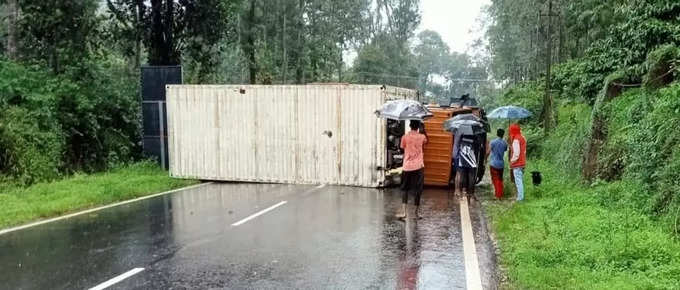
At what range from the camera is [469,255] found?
296 inches

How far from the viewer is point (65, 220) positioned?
10.1 metres

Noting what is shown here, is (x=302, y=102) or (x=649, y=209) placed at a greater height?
(x=302, y=102)

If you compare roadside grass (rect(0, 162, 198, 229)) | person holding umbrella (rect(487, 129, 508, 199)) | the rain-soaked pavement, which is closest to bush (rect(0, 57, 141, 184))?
roadside grass (rect(0, 162, 198, 229))

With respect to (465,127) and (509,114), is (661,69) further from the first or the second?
(509,114)

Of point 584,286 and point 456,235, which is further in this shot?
point 456,235

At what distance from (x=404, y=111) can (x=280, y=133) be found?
168 inches

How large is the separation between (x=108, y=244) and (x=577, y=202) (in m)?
7.66

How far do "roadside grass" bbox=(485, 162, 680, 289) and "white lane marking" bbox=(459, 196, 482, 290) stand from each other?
336mm

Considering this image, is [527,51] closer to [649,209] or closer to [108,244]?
[649,209]

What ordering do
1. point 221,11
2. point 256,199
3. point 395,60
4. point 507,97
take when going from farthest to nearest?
point 395,60, point 507,97, point 221,11, point 256,199

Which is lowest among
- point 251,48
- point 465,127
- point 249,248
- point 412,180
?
point 249,248

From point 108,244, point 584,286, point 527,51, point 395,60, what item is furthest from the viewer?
point 395,60

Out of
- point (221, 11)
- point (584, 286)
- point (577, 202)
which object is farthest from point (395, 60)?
point (584, 286)

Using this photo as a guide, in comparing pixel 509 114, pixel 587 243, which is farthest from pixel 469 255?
pixel 509 114
